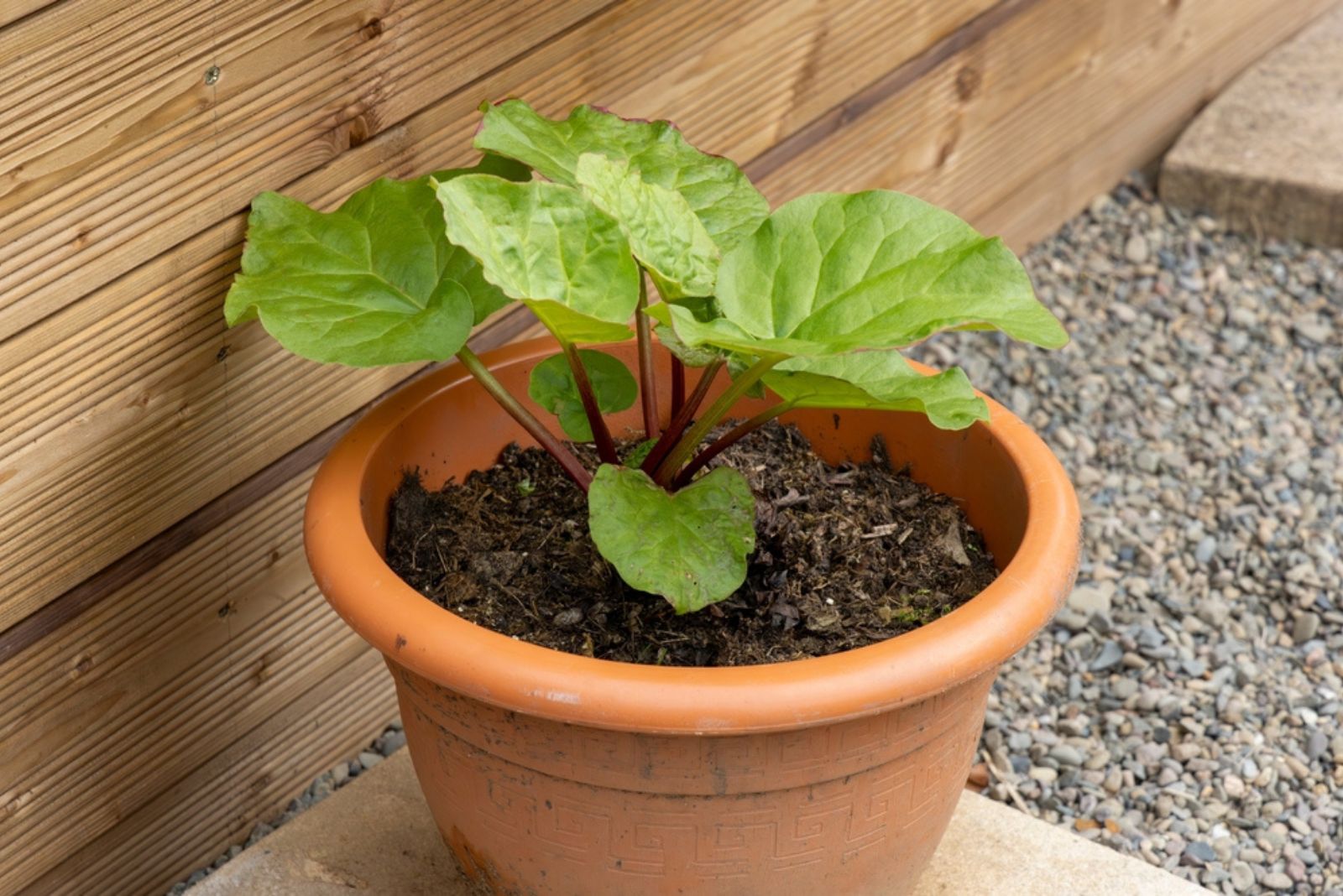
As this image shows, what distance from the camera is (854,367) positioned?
1.21 m

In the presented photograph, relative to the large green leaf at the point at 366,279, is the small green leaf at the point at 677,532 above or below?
below

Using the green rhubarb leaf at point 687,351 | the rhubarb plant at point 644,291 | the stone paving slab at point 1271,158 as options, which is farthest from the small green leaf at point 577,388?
the stone paving slab at point 1271,158

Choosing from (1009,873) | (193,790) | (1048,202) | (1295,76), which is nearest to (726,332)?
(1009,873)

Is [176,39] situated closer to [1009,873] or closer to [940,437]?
[940,437]

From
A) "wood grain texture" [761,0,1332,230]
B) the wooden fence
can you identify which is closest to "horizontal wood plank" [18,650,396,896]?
the wooden fence

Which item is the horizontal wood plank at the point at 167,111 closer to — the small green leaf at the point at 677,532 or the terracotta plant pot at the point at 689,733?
the terracotta plant pot at the point at 689,733

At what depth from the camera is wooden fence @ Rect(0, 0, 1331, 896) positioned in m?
1.22

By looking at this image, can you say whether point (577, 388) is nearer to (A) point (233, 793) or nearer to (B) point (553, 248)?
(B) point (553, 248)

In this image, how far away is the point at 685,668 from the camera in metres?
1.12

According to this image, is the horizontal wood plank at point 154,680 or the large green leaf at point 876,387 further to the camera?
the horizontal wood plank at point 154,680

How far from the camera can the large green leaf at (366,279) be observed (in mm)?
1229

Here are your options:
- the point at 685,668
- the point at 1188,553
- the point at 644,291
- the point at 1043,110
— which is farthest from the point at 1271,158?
the point at 685,668

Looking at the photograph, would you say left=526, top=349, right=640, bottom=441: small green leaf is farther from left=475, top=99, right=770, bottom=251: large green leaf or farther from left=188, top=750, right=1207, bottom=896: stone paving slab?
left=188, top=750, right=1207, bottom=896: stone paving slab

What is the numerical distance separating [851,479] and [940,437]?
0.31ft
